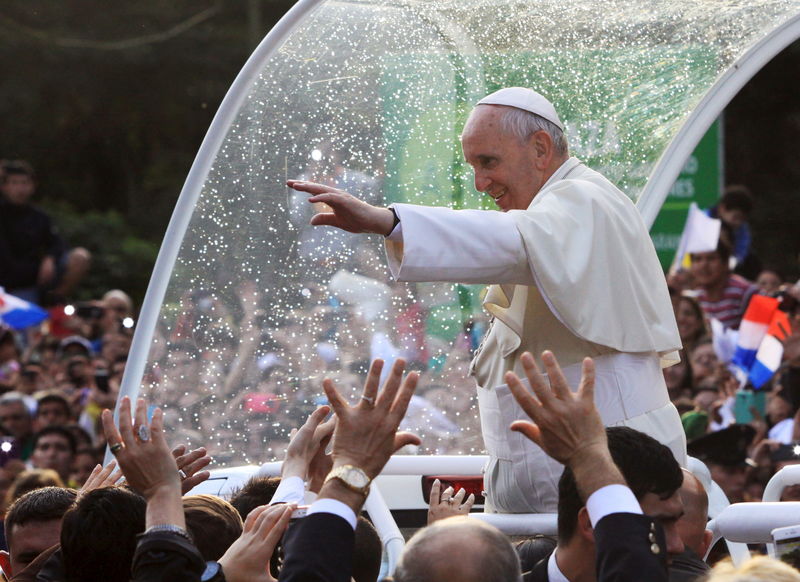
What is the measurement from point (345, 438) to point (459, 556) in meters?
0.30

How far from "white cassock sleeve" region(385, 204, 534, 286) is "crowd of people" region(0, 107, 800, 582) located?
269 mm

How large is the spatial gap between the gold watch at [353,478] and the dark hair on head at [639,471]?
1.51 ft

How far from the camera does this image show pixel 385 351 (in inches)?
188

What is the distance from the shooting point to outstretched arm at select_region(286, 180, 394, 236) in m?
3.02

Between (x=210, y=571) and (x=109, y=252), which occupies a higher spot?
(x=210, y=571)

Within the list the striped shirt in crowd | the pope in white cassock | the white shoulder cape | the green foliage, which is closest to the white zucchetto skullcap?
the pope in white cassock

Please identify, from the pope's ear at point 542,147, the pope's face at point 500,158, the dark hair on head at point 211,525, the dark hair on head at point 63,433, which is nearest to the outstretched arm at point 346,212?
the pope's face at point 500,158

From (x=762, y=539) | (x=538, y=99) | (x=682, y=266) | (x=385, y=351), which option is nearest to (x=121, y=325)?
(x=682, y=266)

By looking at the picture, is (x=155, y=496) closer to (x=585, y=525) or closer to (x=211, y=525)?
(x=211, y=525)

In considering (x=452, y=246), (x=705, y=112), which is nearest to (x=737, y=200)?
(x=705, y=112)

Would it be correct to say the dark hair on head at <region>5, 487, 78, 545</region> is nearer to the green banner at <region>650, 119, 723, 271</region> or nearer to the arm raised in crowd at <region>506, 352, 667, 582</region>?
the arm raised in crowd at <region>506, 352, 667, 582</region>

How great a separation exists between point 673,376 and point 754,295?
0.61m

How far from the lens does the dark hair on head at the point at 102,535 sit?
2666 mm

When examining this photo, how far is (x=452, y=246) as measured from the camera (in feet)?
10.3
